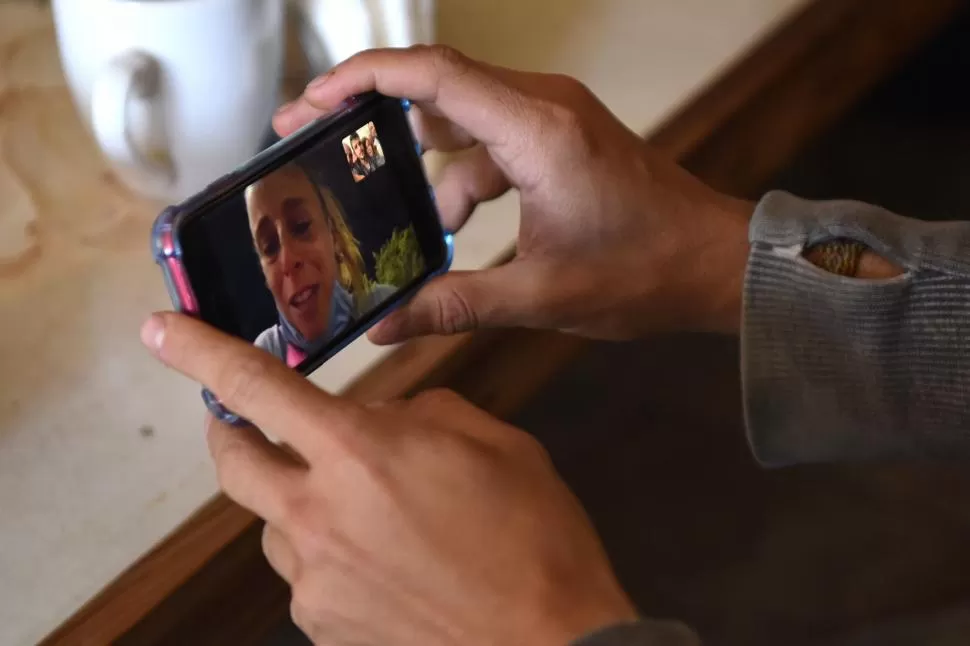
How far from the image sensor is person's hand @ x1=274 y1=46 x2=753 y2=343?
45cm

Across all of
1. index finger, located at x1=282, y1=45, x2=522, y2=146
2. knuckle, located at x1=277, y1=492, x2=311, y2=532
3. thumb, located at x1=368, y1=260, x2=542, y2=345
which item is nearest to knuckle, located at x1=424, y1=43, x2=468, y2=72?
index finger, located at x1=282, y1=45, x2=522, y2=146

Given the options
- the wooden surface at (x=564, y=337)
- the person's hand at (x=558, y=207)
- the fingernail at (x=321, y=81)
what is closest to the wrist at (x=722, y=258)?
the person's hand at (x=558, y=207)

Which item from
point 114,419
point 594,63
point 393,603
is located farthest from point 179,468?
point 594,63

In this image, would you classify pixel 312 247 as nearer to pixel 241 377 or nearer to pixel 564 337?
pixel 241 377

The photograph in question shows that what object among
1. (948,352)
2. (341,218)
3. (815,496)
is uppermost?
(341,218)

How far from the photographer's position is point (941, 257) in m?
0.47

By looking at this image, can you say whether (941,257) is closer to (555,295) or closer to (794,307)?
(794,307)

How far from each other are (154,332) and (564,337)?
35 centimetres

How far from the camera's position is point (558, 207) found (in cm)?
48

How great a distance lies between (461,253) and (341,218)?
0.44ft

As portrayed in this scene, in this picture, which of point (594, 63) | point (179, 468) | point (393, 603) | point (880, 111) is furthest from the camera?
point (880, 111)

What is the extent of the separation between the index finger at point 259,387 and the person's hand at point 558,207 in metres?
0.14

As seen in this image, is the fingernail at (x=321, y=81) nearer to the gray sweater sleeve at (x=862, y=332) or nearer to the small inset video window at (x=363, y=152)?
the small inset video window at (x=363, y=152)

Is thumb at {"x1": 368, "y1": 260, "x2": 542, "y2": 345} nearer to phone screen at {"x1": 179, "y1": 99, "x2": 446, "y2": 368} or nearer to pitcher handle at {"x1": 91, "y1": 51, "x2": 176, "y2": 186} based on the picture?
phone screen at {"x1": 179, "y1": 99, "x2": 446, "y2": 368}
